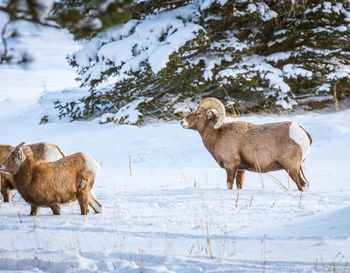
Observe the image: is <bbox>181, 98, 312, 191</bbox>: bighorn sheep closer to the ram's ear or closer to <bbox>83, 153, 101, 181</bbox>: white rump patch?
the ram's ear

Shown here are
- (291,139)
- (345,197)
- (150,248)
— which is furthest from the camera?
(291,139)

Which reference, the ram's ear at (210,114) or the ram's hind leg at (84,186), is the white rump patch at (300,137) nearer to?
the ram's ear at (210,114)

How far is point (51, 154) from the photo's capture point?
5930mm

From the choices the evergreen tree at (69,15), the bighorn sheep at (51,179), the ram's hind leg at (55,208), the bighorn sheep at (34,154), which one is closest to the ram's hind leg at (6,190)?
the bighorn sheep at (34,154)

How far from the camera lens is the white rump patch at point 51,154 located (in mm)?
5891

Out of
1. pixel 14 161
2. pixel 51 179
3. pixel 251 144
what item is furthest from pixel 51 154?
pixel 251 144

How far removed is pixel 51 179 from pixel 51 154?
46.9 inches

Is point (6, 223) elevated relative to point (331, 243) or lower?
lower

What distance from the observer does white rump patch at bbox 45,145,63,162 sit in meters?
5.89

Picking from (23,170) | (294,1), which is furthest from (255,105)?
(23,170)

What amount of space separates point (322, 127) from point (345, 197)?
5570 mm

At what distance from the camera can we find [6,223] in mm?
4602

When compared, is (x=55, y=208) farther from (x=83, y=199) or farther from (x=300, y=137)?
(x=300, y=137)

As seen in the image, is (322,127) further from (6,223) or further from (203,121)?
(6,223)
